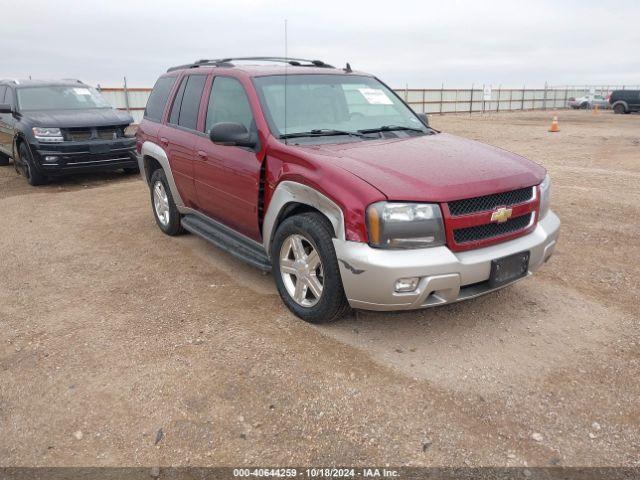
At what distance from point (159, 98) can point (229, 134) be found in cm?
237

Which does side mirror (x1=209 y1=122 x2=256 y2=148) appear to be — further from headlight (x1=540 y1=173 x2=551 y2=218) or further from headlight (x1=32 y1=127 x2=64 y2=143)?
headlight (x1=32 y1=127 x2=64 y2=143)

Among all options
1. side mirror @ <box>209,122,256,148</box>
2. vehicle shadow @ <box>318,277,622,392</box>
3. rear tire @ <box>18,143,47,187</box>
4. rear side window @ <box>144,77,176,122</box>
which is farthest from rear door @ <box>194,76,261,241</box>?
rear tire @ <box>18,143,47,187</box>

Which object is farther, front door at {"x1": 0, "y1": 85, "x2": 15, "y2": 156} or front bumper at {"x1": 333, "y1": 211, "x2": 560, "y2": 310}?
front door at {"x1": 0, "y1": 85, "x2": 15, "y2": 156}

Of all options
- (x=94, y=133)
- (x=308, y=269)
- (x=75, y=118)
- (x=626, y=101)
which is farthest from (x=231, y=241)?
(x=626, y=101)

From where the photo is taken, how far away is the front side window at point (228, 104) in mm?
4250

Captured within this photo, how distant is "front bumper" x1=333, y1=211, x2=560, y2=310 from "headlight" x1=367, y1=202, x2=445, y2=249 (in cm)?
6

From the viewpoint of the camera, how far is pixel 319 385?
3.09m

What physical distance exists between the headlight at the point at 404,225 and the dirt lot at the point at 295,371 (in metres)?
0.80

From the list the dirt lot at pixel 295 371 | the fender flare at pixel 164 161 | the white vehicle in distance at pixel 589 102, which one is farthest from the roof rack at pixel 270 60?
the white vehicle in distance at pixel 589 102

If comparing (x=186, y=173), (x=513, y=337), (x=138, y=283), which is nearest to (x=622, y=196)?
(x=513, y=337)

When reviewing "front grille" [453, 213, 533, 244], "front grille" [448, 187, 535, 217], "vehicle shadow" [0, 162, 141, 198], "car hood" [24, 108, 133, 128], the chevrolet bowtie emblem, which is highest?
"car hood" [24, 108, 133, 128]

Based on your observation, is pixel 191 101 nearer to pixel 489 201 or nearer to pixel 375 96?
pixel 375 96

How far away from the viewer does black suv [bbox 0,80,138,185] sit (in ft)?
29.0

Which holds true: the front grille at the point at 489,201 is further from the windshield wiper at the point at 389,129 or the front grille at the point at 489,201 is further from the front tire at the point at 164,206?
the front tire at the point at 164,206
